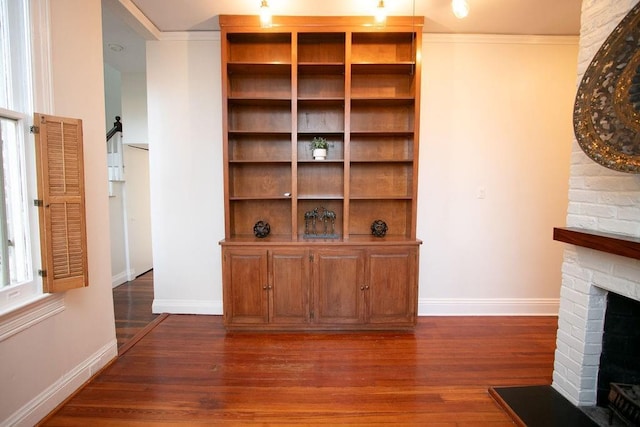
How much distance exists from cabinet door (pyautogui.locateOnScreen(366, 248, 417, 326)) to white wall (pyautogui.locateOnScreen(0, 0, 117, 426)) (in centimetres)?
211

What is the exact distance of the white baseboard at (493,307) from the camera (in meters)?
3.05

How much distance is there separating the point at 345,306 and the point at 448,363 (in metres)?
0.91

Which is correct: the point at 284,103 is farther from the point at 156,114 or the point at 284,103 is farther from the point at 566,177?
the point at 566,177

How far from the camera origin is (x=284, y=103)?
2.86 m

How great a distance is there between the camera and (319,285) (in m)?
2.61

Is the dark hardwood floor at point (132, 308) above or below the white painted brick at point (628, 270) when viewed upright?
below

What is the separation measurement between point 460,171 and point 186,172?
282 cm

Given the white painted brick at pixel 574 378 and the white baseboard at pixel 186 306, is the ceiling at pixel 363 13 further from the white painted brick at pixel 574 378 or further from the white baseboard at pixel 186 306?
the white painted brick at pixel 574 378

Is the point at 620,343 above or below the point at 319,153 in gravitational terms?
below

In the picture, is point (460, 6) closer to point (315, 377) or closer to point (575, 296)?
point (575, 296)

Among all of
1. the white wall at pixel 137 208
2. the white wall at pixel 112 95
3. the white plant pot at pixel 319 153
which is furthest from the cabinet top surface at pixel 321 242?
the white wall at pixel 112 95

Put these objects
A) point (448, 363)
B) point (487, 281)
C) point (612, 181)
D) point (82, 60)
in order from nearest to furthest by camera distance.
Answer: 1. point (612, 181)
2. point (82, 60)
3. point (448, 363)
4. point (487, 281)

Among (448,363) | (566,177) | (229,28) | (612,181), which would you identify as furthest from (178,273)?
(566,177)

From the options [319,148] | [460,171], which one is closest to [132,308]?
[319,148]
